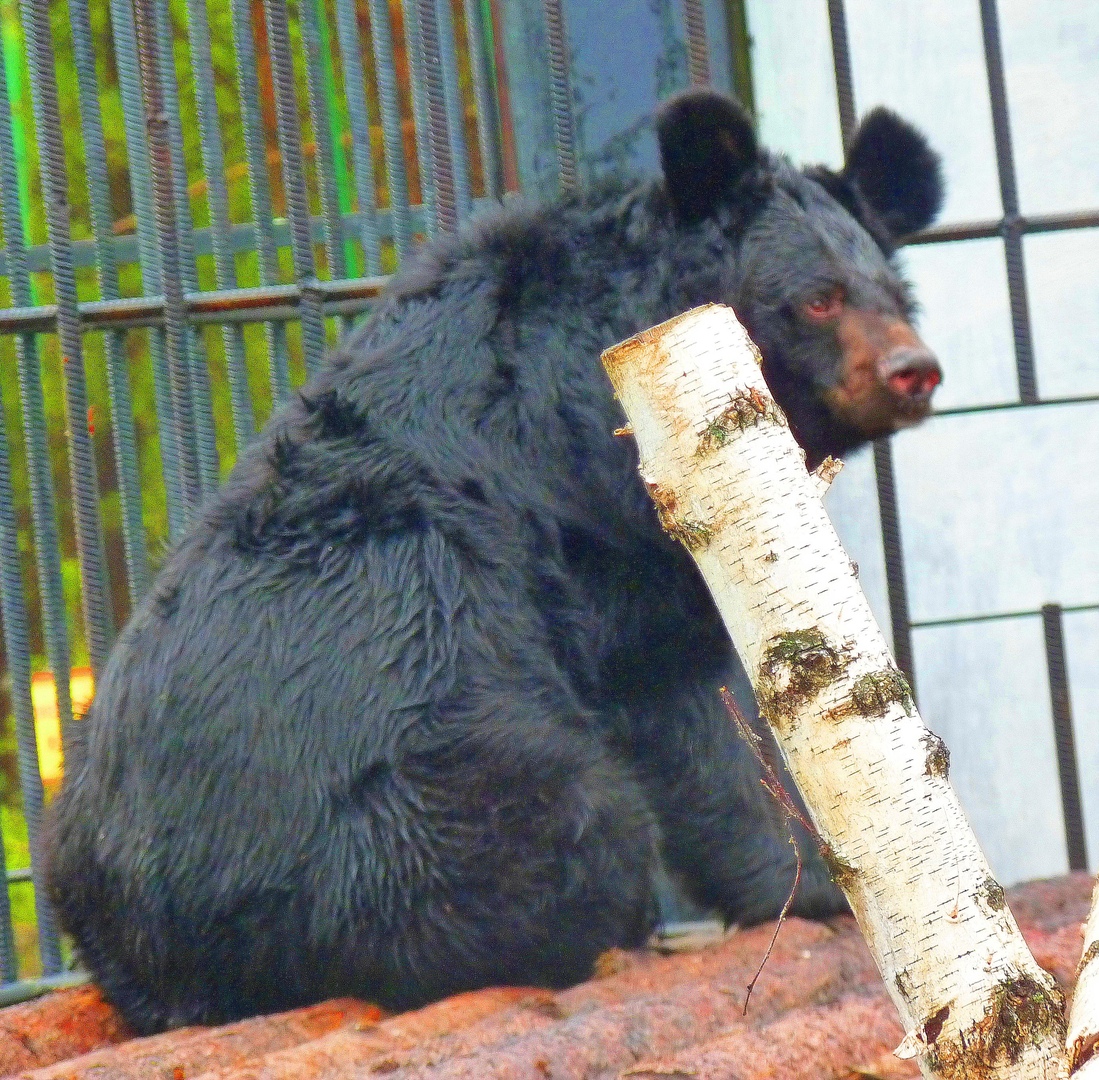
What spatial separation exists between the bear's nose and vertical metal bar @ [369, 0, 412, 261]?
1.74 metres

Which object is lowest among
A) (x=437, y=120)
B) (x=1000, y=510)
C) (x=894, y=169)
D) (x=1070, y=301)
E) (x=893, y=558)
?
(x=893, y=558)

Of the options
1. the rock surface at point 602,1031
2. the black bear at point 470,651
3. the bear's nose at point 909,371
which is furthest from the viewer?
the bear's nose at point 909,371

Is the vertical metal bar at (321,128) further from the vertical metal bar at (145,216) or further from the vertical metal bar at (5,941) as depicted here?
the vertical metal bar at (5,941)

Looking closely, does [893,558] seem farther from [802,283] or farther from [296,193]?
[296,193]

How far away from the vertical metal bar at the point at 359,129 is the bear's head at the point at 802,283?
1.28 metres

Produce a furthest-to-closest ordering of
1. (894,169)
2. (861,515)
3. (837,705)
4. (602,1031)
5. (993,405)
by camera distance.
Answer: (861,515) < (993,405) < (894,169) < (602,1031) < (837,705)

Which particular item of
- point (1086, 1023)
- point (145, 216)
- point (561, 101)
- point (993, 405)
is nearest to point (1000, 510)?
point (993, 405)

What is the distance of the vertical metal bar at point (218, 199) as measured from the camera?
463 cm

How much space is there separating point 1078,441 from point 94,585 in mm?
3493

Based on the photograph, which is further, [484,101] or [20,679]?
[484,101]

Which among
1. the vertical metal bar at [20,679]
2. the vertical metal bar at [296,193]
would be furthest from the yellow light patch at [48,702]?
the vertical metal bar at [296,193]

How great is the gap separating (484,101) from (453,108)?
0.15 meters

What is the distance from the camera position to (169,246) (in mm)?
4555

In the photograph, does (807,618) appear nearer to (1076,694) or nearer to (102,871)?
(102,871)
